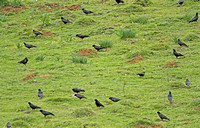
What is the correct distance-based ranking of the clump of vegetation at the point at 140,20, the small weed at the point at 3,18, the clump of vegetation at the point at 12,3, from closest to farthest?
the clump of vegetation at the point at 140,20 → the small weed at the point at 3,18 → the clump of vegetation at the point at 12,3

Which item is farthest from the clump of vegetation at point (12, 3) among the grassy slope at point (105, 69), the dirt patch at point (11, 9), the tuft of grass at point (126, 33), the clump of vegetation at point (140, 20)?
the tuft of grass at point (126, 33)

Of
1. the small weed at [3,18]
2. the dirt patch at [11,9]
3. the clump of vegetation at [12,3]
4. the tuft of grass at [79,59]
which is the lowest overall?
the tuft of grass at [79,59]

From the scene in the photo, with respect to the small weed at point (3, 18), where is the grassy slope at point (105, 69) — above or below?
below

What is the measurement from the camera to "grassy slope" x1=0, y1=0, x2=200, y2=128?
13.0 m

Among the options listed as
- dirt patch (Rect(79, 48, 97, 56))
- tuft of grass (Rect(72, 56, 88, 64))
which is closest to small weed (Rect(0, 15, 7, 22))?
dirt patch (Rect(79, 48, 97, 56))

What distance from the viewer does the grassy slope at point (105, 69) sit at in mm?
12961

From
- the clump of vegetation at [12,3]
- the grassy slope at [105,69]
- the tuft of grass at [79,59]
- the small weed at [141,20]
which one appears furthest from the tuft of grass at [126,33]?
the clump of vegetation at [12,3]

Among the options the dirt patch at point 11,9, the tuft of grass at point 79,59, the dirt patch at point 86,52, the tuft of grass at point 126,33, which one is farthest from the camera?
the dirt patch at point 11,9

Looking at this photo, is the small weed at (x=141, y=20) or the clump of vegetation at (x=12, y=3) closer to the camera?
the small weed at (x=141, y=20)

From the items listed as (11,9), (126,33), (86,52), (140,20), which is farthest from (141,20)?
(11,9)

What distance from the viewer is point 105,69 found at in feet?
63.4

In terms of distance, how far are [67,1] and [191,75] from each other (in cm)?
1802

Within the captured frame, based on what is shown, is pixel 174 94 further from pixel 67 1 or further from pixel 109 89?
pixel 67 1

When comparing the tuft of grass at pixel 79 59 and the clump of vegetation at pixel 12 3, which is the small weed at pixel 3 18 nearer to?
the clump of vegetation at pixel 12 3
